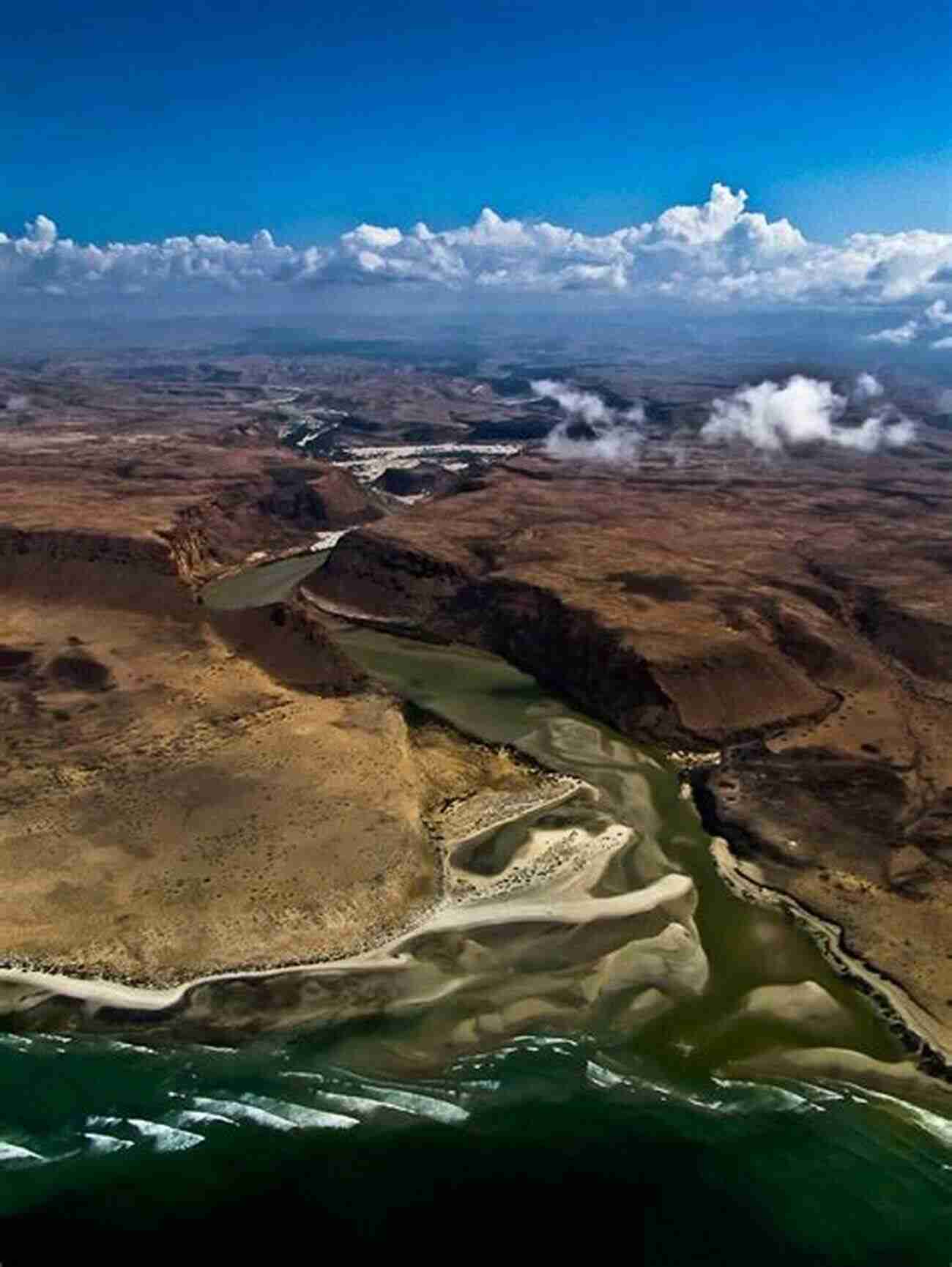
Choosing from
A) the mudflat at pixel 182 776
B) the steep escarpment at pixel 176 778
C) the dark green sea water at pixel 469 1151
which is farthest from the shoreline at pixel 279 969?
the dark green sea water at pixel 469 1151

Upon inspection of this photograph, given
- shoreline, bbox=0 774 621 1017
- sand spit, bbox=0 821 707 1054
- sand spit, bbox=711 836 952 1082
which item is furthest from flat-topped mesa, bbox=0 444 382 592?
sand spit, bbox=711 836 952 1082

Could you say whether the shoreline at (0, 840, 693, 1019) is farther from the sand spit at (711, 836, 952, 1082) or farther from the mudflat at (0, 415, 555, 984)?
the sand spit at (711, 836, 952, 1082)

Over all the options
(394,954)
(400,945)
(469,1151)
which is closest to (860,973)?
(469,1151)

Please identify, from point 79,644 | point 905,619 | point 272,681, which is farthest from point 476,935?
point 905,619

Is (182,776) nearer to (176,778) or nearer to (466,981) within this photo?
(176,778)

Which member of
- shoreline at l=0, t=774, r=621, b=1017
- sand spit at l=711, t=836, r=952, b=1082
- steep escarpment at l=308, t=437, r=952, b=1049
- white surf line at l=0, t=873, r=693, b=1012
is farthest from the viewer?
steep escarpment at l=308, t=437, r=952, b=1049
